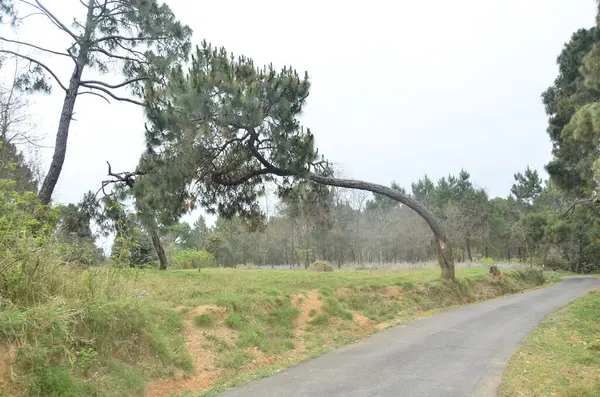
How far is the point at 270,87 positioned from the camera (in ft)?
37.2

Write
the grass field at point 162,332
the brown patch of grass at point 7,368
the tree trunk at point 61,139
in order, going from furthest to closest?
the tree trunk at point 61,139 < the grass field at point 162,332 < the brown patch of grass at point 7,368

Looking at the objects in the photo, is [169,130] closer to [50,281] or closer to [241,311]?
[241,311]

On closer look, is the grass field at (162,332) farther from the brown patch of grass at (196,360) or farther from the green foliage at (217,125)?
the green foliage at (217,125)

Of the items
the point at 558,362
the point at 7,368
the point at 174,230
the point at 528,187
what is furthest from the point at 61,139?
the point at 528,187

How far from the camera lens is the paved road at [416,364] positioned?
545 cm

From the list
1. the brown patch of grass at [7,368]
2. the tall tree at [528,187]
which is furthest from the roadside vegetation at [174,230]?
the tall tree at [528,187]

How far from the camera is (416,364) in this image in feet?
21.7

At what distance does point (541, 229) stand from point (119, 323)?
3902 cm

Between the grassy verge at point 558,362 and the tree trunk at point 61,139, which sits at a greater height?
the tree trunk at point 61,139

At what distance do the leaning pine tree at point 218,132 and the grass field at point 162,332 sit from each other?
3.24 metres

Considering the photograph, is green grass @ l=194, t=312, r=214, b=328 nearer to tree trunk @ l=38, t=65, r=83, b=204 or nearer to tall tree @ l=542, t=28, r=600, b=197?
tree trunk @ l=38, t=65, r=83, b=204

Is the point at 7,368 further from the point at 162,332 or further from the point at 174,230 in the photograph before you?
the point at 174,230

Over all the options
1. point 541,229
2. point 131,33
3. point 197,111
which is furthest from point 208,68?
point 541,229

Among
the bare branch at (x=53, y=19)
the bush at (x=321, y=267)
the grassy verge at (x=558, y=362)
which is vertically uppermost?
the bare branch at (x=53, y=19)
